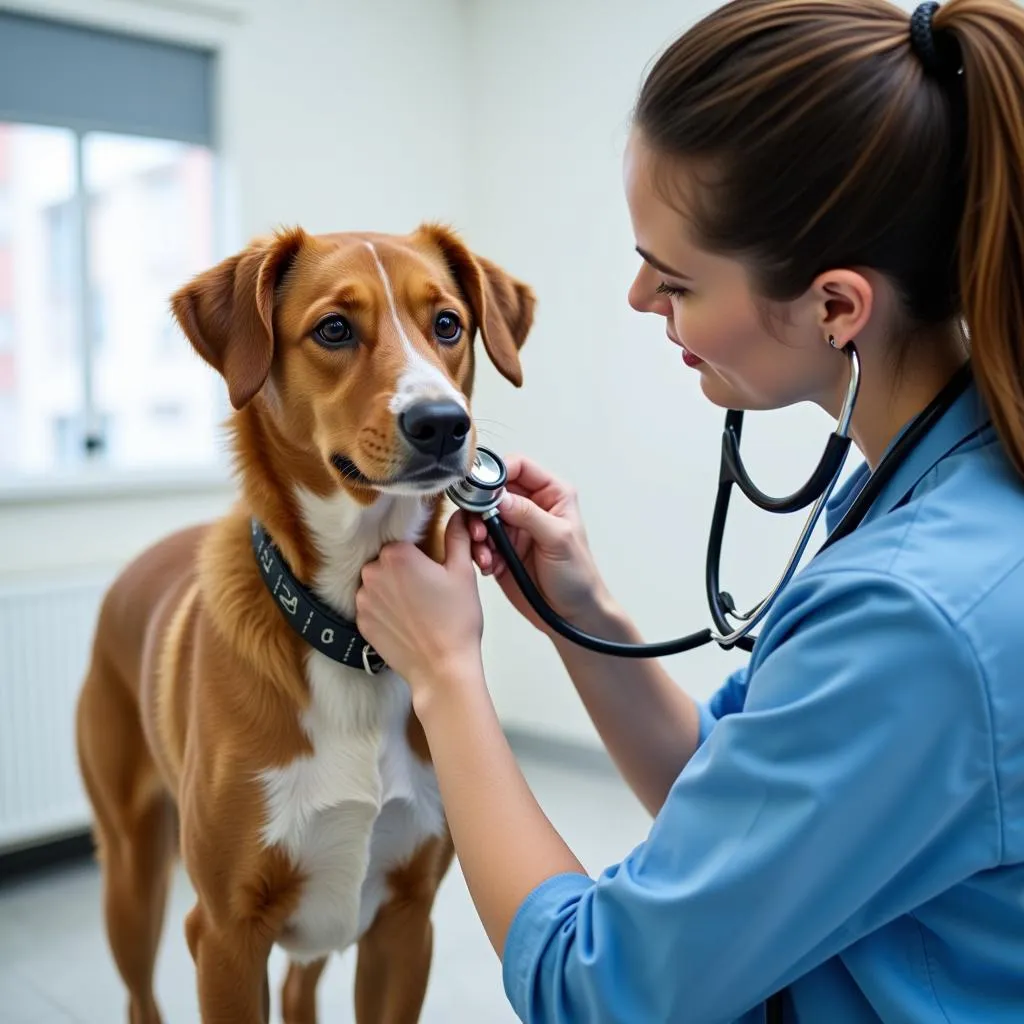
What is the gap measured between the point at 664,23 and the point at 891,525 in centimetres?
286

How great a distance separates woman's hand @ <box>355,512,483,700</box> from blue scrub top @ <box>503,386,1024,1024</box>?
0.27 m

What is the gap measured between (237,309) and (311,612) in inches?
14.6

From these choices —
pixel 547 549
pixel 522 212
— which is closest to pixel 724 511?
pixel 547 549

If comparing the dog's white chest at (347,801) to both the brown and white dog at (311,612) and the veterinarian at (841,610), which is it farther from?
the veterinarian at (841,610)

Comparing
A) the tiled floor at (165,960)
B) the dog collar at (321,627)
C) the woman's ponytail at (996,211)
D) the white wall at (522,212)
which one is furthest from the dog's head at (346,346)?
the white wall at (522,212)

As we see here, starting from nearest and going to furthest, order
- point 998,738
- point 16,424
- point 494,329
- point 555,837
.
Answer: point 998,738 → point 555,837 → point 494,329 → point 16,424

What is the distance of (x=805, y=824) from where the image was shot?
0.74 meters

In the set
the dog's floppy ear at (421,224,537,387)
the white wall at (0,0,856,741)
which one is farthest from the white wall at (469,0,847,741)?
the dog's floppy ear at (421,224,537,387)

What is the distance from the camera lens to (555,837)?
93cm

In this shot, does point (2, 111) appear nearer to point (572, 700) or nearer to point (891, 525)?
point (572, 700)

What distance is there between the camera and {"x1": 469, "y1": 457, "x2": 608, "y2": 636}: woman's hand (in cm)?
124

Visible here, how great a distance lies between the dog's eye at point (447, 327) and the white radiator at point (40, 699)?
76.0 inches

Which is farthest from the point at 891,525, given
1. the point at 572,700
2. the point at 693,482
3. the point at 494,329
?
the point at 572,700

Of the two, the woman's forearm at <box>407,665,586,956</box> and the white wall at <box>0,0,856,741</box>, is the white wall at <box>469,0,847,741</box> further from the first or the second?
the woman's forearm at <box>407,665,586,956</box>
